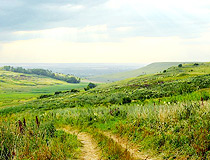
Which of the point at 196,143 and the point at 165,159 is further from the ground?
the point at 196,143

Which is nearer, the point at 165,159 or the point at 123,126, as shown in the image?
the point at 165,159

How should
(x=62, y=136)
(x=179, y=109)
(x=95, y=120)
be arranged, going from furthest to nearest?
(x=95, y=120), (x=179, y=109), (x=62, y=136)

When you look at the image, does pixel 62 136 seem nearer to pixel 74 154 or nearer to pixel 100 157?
pixel 74 154

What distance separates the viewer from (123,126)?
476 inches

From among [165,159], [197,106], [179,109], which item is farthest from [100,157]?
[197,106]

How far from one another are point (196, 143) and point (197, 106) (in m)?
4.24

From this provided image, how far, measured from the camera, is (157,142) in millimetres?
9086

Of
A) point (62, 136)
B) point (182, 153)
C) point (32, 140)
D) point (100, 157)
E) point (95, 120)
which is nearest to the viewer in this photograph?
point (182, 153)

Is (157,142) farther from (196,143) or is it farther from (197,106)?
(197,106)

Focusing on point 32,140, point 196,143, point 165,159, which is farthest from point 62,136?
point 196,143

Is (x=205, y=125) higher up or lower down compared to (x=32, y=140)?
higher up

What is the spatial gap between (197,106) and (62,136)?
774 centimetres

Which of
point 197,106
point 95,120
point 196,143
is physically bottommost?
point 95,120

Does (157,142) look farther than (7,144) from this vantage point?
Yes
